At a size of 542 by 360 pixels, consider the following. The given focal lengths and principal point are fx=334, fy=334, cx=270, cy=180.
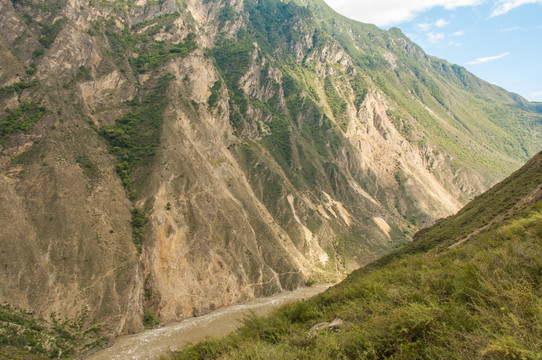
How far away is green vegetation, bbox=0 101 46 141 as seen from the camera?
61.5 meters

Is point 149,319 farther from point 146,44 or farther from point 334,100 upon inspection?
point 334,100

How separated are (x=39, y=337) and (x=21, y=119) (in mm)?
41782

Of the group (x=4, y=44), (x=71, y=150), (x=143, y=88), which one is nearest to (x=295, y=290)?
(x=71, y=150)

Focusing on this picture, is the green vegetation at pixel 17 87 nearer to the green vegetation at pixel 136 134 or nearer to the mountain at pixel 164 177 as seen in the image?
the mountain at pixel 164 177

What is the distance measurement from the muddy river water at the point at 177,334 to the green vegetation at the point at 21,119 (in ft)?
139

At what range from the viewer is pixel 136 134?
267 ft

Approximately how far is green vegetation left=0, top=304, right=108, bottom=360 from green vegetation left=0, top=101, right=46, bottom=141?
32.8m

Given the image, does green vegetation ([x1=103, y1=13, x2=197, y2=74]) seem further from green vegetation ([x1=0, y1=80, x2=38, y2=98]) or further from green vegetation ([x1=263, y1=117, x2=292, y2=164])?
green vegetation ([x1=263, y1=117, x2=292, y2=164])

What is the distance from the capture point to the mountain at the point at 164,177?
55562mm

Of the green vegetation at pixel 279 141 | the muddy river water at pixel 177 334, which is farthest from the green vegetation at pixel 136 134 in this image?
the green vegetation at pixel 279 141

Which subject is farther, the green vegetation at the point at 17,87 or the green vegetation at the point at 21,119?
the green vegetation at the point at 17,87

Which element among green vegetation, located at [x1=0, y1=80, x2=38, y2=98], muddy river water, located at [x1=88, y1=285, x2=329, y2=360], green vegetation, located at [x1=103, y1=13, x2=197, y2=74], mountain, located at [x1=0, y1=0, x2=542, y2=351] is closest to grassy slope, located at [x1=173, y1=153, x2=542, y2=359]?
muddy river water, located at [x1=88, y1=285, x2=329, y2=360]

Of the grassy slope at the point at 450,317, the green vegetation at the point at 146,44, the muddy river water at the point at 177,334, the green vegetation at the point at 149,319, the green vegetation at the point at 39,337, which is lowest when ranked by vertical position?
the muddy river water at the point at 177,334

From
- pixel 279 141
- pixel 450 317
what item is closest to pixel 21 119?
pixel 450 317
